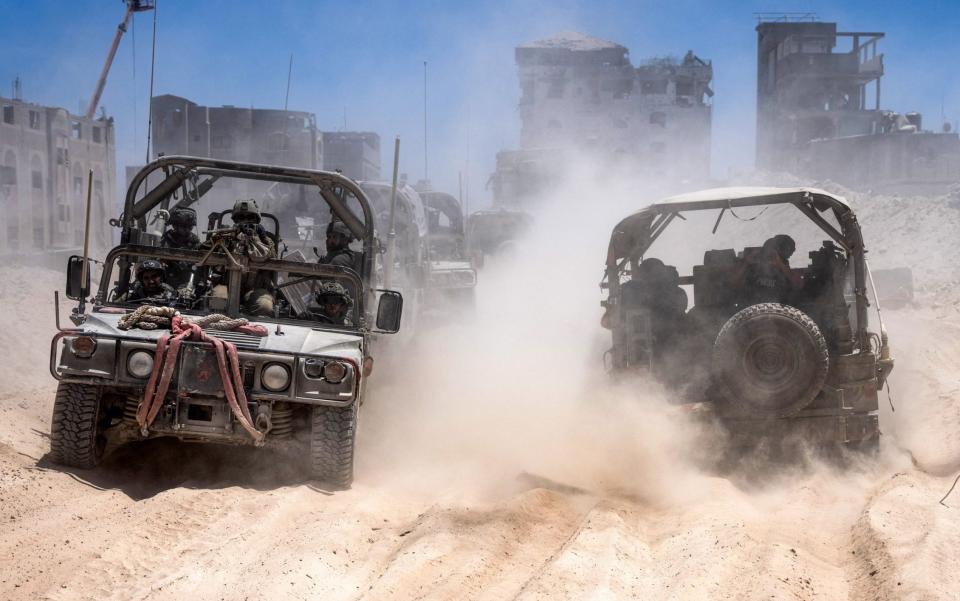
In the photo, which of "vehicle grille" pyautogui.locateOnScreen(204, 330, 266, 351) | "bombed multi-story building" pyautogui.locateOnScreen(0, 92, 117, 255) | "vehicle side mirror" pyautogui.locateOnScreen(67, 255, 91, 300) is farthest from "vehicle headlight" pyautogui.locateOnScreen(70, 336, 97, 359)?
"bombed multi-story building" pyautogui.locateOnScreen(0, 92, 117, 255)

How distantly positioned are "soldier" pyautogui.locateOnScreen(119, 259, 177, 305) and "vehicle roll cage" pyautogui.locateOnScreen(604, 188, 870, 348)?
4.34m

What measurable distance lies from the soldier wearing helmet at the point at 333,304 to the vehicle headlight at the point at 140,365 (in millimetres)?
1578

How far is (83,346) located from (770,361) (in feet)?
17.8

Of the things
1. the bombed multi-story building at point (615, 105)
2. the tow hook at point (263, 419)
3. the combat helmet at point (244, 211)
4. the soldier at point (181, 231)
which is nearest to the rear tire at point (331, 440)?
the tow hook at point (263, 419)

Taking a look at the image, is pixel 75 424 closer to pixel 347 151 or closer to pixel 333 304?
pixel 333 304

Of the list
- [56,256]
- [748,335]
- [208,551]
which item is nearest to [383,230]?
[748,335]

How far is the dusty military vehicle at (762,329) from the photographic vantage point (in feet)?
27.3

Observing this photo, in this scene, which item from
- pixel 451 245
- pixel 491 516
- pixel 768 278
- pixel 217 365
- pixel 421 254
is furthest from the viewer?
pixel 451 245

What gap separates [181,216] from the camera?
29.4 feet

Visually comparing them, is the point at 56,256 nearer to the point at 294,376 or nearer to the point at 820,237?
the point at 820,237

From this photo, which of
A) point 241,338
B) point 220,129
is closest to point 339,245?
point 241,338

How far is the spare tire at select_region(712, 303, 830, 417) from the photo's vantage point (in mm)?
8234

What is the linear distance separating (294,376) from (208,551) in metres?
1.71

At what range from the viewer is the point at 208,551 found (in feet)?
17.2
